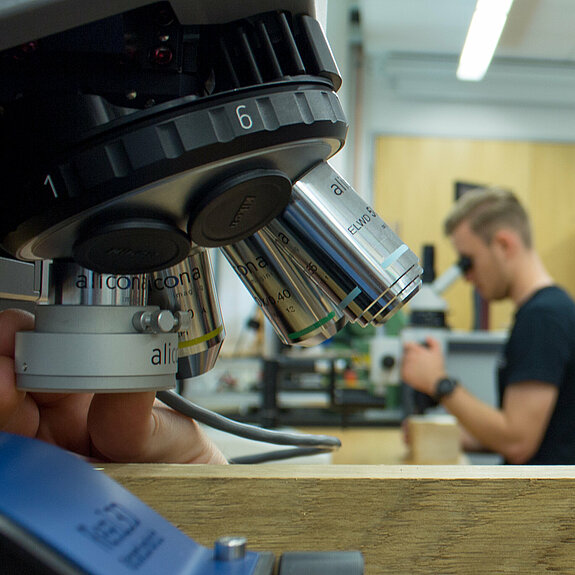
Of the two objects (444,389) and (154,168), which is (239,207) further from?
(444,389)

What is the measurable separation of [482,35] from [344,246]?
3093 millimetres

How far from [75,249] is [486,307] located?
3.85m

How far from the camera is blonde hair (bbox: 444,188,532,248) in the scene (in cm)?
169

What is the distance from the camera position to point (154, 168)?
225mm

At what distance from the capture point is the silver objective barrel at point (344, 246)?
0.94ft

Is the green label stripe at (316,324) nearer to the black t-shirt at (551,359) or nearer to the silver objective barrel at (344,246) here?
the silver objective barrel at (344,246)

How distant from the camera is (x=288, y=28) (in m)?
0.27

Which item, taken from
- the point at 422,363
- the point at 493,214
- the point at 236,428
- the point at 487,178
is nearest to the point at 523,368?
the point at 422,363

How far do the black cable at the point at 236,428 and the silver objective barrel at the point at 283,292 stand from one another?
10 cm

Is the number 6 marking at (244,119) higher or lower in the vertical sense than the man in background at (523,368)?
higher

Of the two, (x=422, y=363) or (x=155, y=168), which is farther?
(x=422, y=363)

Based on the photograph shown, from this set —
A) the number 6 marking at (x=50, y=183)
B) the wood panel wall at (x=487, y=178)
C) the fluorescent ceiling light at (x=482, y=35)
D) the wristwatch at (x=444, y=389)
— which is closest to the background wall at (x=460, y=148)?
the wood panel wall at (x=487, y=178)

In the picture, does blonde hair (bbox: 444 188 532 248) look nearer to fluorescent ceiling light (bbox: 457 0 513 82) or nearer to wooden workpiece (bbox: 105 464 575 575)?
fluorescent ceiling light (bbox: 457 0 513 82)

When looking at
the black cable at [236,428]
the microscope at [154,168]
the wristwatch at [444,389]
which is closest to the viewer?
the microscope at [154,168]
